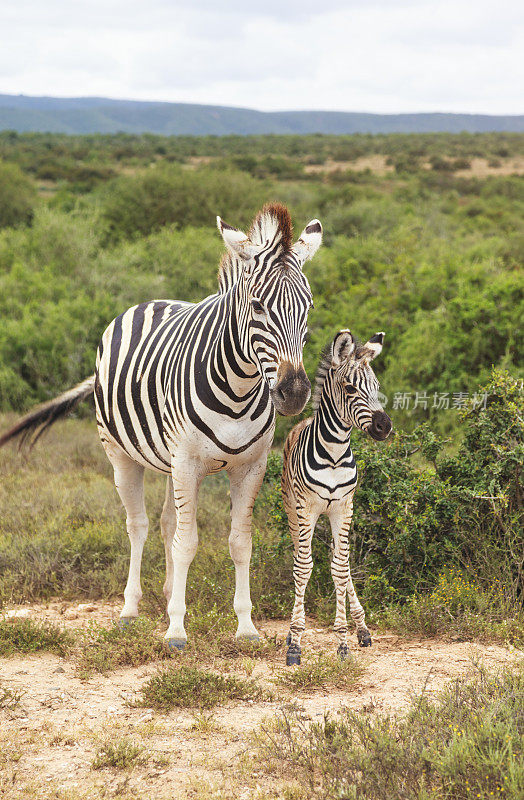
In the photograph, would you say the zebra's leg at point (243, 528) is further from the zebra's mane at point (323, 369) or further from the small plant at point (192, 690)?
the small plant at point (192, 690)

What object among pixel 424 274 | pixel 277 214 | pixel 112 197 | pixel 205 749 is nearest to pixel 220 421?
pixel 277 214

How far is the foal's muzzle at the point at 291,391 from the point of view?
12.4 feet

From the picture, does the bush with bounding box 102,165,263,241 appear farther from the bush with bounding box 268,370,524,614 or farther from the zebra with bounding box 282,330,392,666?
the zebra with bounding box 282,330,392,666

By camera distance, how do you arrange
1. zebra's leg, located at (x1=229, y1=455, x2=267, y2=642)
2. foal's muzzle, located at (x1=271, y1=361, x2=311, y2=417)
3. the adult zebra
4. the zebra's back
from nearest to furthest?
foal's muzzle, located at (x1=271, y1=361, x2=311, y2=417), the adult zebra, zebra's leg, located at (x1=229, y1=455, x2=267, y2=642), the zebra's back

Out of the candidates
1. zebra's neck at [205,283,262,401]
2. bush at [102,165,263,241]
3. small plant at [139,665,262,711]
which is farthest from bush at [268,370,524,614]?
bush at [102,165,263,241]

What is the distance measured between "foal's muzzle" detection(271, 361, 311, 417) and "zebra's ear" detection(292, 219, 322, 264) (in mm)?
835

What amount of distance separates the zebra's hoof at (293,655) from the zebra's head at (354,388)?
53.7 inches

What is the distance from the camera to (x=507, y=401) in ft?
19.3

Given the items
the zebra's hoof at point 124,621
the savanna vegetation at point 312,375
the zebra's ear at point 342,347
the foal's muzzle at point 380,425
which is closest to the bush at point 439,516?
the savanna vegetation at point 312,375

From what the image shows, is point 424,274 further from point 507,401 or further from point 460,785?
point 460,785

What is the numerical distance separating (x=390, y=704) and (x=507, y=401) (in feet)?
8.81

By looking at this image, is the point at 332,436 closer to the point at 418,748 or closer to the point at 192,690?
the point at 192,690

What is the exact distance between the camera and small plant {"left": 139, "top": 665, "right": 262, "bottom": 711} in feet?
13.7

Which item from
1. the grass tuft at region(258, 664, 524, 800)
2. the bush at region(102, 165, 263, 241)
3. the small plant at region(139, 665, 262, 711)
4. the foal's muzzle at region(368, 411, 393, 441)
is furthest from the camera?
the bush at region(102, 165, 263, 241)
